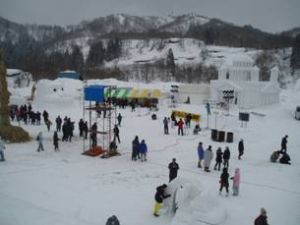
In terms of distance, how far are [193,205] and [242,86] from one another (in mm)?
38867

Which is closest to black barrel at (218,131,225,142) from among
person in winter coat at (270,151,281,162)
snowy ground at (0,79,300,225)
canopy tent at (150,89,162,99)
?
snowy ground at (0,79,300,225)

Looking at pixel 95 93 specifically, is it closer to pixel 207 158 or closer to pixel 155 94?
pixel 207 158

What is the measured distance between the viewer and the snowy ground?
10945mm

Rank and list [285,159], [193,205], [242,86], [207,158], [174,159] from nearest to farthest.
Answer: [193,205] → [174,159] → [207,158] → [285,159] → [242,86]

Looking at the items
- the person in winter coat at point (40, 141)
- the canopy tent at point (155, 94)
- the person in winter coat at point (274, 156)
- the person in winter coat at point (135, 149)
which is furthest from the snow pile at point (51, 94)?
the person in winter coat at point (274, 156)

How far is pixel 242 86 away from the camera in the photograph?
155ft

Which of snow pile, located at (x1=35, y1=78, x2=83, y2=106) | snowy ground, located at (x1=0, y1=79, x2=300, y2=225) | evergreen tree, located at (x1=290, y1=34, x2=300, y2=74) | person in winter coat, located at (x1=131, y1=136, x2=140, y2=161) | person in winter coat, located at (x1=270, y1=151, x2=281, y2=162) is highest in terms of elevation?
evergreen tree, located at (x1=290, y1=34, x2=300, y2=74)

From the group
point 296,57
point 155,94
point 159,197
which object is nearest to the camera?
point 159,197

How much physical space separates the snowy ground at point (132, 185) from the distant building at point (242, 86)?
22224 millimetres

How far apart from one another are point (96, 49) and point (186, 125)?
114 metres

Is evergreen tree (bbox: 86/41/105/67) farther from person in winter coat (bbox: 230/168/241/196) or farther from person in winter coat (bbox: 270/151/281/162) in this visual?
person in winter coat (bbox: 230/168/241/196)

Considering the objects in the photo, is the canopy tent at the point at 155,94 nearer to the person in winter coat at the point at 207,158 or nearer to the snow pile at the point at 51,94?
the snow pile at the point at 51,94

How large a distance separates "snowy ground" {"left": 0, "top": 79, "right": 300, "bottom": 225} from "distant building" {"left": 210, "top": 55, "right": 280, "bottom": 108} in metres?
22.2

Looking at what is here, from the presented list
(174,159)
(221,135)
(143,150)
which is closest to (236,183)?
(174,159)
